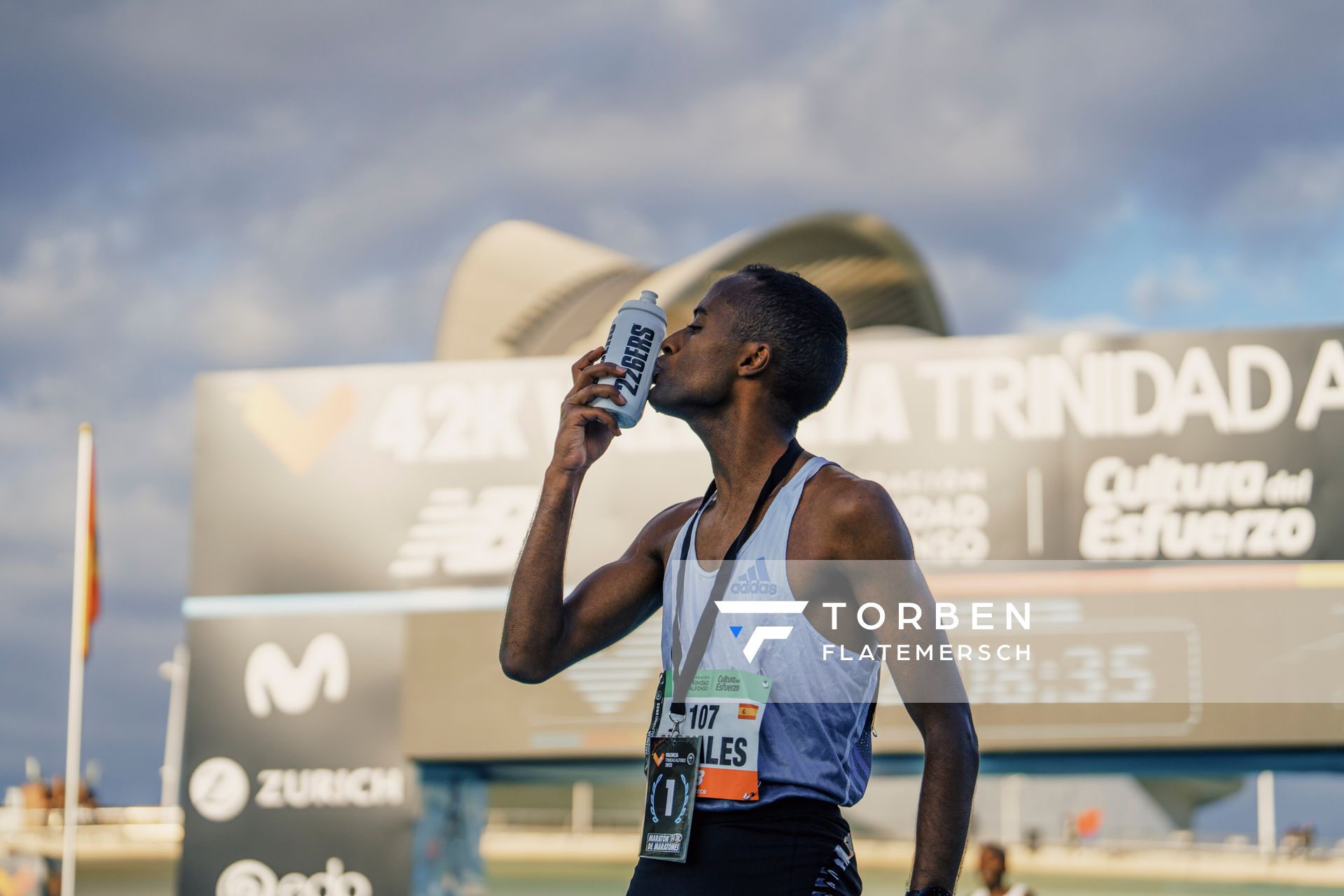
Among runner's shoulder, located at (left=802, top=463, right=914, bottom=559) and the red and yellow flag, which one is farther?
the red and yellow flag

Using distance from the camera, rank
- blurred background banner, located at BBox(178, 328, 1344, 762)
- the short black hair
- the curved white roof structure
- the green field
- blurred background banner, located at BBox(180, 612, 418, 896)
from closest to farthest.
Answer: the short black hair, blurred background banner, located at BBox(178, 328, 1344, 762), blurred background banner, located at BBox(180, 612, 418, 896), the curved white roof structure, the green field

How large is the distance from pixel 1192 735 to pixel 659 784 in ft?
25.1

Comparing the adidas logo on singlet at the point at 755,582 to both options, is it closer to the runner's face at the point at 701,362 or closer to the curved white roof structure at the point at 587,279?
the runner's face at the point at 701,362

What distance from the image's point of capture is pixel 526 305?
2033 cm

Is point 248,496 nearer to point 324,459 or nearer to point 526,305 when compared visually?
point 324,459

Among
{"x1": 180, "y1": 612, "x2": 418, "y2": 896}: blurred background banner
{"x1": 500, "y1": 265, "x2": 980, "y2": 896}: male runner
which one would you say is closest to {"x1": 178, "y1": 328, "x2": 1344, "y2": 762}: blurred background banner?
{"x1": 180, "y1": 612, "x2": 418, "y2": 896}: blurred background banner

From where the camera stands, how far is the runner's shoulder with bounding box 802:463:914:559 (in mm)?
2121

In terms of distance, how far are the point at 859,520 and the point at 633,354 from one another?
455mm

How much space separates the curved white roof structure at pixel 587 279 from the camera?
770 inches

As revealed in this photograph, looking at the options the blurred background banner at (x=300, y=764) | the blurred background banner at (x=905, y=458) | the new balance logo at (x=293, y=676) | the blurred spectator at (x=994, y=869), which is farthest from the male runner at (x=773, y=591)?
the new balance logo at (x=293, y=676)

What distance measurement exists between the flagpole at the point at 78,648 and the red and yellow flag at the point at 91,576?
0.01 meters

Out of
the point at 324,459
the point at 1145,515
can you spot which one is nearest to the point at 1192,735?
the point at 1145,515

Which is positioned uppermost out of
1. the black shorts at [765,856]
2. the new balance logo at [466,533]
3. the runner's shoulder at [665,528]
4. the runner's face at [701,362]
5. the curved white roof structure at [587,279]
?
the curved white roof structure at [587,279]

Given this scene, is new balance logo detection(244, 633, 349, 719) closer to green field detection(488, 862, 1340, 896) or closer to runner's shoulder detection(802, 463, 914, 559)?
runner's shoulder detection(802, 463, 914, 559)
